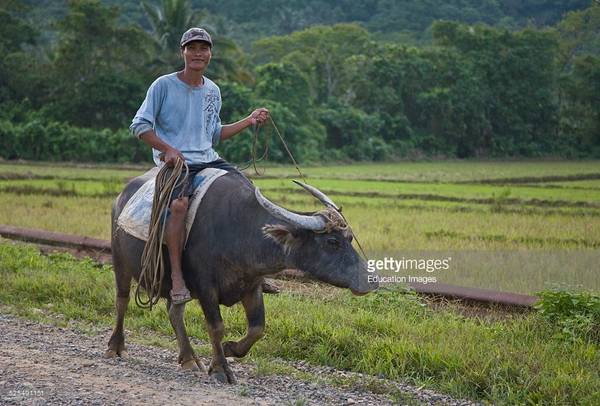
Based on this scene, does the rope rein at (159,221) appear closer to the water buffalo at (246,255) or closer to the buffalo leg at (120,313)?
the water buffalo at (246,255)

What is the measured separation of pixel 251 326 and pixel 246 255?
44 cm

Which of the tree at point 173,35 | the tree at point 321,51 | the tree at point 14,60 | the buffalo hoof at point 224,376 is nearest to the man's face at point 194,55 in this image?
the buffalo hoof at point 224,376

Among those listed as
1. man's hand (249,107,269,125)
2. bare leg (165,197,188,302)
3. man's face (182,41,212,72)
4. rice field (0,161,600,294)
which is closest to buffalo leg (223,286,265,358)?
bare leg (165,197,188,302)

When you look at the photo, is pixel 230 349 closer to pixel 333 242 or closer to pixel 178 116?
pixel 333 242

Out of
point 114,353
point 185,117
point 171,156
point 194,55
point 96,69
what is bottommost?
point 114,353

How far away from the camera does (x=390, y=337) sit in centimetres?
583

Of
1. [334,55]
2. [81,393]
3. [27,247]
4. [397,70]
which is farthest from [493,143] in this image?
[81,393]

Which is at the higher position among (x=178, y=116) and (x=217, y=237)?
(x=178, y=116)

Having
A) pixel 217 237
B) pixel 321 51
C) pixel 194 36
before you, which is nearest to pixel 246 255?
pixel 217 237

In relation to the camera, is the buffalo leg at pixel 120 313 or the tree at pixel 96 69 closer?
the buffalo leg at pixel 120 313

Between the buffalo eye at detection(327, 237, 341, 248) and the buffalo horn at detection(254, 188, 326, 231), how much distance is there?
0.29 feet

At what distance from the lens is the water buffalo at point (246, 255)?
16.0 feet

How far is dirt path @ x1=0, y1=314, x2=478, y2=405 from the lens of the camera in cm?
436

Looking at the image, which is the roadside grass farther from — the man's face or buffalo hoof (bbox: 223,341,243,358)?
the man's face
